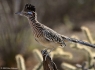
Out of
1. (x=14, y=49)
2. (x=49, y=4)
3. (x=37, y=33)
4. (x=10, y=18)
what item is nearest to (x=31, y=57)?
(x=14, y=49)

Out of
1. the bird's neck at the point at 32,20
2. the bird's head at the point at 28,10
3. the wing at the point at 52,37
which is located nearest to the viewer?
the bird's head at the point at 28,10

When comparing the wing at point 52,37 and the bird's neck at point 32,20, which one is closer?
the bird's neck at point 32,20

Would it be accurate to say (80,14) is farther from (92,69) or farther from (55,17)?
(92,69)

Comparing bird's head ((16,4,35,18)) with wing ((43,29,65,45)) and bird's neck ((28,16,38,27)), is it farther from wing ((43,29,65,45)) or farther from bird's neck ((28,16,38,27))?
wing ((43,29,65,45))

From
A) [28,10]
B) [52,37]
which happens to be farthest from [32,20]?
[52,37]

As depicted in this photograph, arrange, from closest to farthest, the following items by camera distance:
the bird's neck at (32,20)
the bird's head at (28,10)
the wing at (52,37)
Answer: the bird's head at (28,10)
the bird's neck at (32,20)
the wing at (52,37)

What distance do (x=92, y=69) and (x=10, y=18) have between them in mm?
2523

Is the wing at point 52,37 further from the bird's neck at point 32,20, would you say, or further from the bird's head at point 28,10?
the bird's head at point 28,10

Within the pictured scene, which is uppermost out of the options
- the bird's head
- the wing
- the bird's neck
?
the bird's head

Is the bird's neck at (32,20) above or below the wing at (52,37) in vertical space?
above

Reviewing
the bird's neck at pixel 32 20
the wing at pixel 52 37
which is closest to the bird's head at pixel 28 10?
the bird's neck at pixel 32 20

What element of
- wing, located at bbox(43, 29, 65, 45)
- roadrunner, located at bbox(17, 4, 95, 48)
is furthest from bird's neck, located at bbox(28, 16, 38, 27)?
wing, located at bbox(43, 29, 65, 45)

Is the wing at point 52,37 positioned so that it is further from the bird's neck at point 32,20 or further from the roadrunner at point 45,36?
the bird's neck at point 32,20

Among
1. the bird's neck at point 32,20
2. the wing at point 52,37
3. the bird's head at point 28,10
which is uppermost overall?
the bird's head at point 28,10
